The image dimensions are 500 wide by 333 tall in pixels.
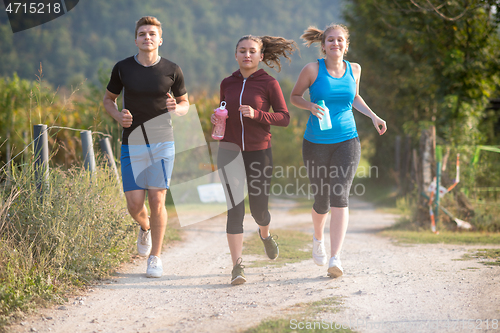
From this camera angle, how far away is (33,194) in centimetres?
402

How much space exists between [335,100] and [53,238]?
107 inches

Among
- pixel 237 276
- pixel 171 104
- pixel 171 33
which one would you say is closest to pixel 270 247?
pixel 237 276

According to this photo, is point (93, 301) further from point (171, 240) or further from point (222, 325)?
point (171, 240)

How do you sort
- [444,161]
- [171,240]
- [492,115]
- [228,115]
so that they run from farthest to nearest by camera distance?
[492,115]
[444,161]
[171,240]
[228,115]

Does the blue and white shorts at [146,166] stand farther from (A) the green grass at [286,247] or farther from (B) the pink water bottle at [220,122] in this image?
(A) the green grass at [286,247]

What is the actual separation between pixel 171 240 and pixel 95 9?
92.8 m

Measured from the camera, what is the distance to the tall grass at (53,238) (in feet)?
11.1

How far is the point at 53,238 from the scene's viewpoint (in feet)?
12.5

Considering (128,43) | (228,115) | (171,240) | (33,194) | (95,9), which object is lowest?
(171,240)

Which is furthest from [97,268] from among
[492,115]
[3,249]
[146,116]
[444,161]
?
[492,115]

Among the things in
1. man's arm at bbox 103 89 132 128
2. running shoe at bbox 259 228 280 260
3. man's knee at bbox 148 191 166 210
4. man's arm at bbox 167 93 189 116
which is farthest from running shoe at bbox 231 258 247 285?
man's arm at bbox 103 89 132 128

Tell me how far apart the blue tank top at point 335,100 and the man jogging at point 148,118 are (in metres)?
1.27

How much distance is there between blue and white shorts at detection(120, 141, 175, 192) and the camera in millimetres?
4188

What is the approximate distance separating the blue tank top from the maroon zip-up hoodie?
13.6 inches
